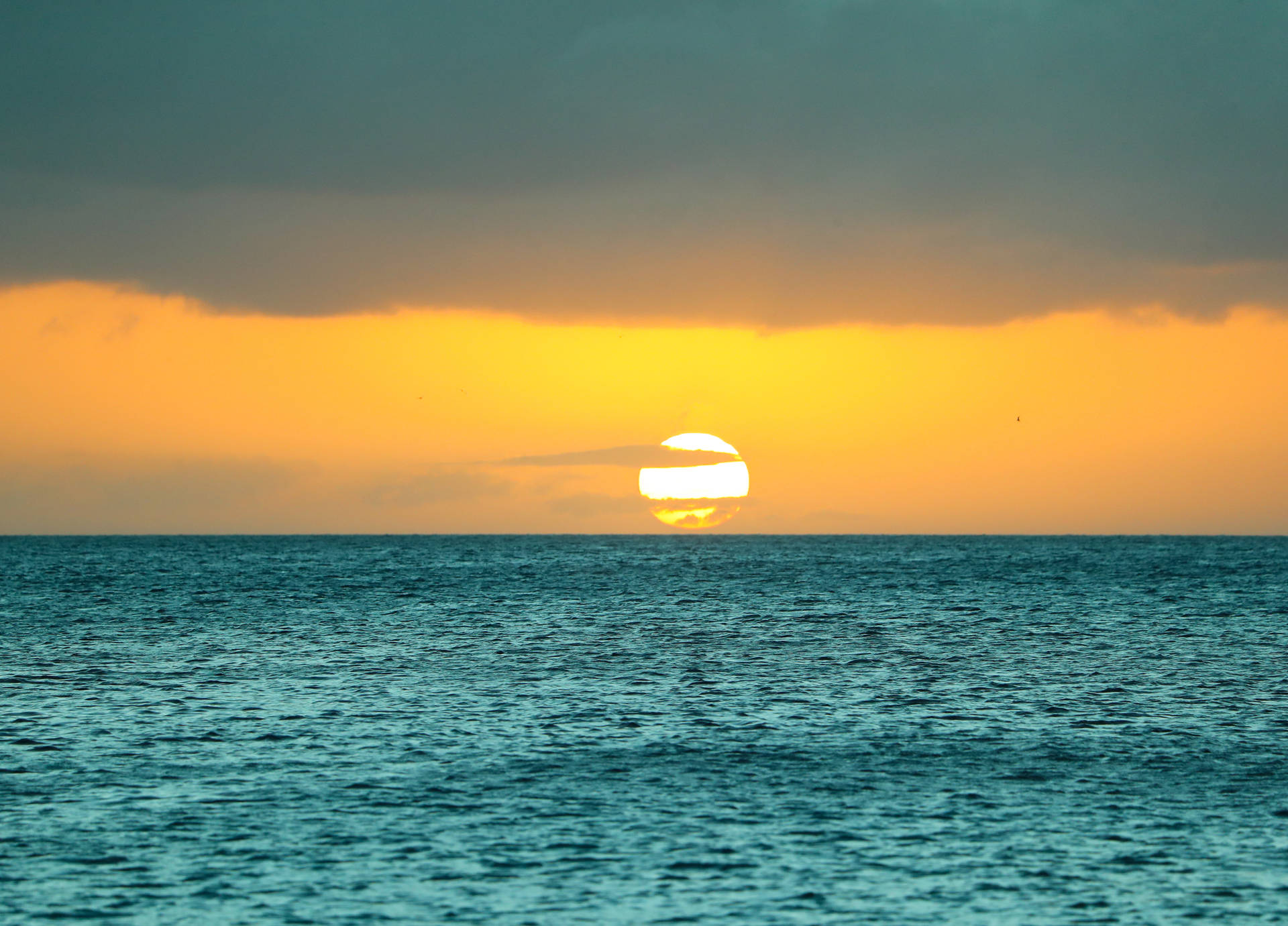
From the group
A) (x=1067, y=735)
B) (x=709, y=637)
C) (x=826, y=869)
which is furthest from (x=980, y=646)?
(x=826, y=869)

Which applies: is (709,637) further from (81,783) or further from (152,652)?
(81,783)

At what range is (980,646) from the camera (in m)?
65.8

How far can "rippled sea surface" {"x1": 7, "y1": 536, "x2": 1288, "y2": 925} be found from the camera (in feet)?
74.2

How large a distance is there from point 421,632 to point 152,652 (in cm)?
1631

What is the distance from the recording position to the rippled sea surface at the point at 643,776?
74.2 ft

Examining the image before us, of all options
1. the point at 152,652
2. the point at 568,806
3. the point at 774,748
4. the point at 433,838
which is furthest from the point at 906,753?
the point at 152,652

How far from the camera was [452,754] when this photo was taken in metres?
35.1

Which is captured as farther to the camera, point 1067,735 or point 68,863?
point 1067,735

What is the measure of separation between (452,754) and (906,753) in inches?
450

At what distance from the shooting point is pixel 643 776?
31922mm

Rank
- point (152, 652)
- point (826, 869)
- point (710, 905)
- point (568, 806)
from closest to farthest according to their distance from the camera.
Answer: point (710, 905) → point (826, 869) → point (568, 806) → point (152, 652)

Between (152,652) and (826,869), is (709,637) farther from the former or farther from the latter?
(826,869)

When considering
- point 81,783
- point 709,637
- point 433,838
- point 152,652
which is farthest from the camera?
point 709,637

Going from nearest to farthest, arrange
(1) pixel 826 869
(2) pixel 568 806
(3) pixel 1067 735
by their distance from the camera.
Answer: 1. (1) pixel 826 869
2. (2) pixel 568 806
3. (3) pixel 1067 735
